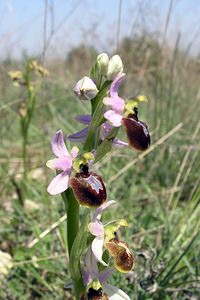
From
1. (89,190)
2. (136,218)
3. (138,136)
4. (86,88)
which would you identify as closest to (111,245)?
(89,190)

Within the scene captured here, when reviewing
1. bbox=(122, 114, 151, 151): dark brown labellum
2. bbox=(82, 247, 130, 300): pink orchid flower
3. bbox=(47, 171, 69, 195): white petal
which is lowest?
bbox=(82, 247, 130, 300): pink orchid flower

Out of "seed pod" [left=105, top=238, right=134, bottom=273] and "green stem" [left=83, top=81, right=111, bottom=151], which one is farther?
"green stem" [left=83, top=81, right=111, bottom=151]

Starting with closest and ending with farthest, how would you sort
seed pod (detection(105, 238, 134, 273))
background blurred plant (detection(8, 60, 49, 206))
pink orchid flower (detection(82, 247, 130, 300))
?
seed pod (detection(105, 238, 134, 273)), pink orchid flower (detection(82, 247, 130, 300)), background blurred plant (detection(8, 60, 49, 206))

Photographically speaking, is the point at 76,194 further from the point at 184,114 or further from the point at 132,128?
the point at 184,114

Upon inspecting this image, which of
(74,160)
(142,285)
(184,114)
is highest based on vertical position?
(74,160)

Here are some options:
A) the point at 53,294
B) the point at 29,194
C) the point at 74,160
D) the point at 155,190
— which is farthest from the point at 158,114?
the point at 74,160

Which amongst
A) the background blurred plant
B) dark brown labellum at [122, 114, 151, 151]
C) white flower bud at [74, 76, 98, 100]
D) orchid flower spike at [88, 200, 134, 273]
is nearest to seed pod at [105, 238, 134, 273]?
orchid flower spike at [88, 200, 134, 273]

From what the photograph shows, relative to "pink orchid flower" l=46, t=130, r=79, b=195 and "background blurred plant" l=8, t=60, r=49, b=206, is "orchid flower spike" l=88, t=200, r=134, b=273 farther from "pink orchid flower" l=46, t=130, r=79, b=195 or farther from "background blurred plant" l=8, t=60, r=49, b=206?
"background blurred plant" l=8, t=60, r=49, b=206

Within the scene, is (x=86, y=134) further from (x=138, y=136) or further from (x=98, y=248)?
(x=98, y=248)
